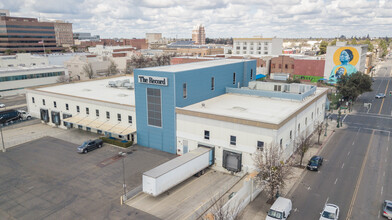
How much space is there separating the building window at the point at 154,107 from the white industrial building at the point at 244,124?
337 centimetres

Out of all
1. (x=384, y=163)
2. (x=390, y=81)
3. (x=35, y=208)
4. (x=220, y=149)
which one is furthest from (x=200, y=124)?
(x=390, y=81)

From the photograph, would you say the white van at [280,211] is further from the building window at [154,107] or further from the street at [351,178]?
the building window at [154,107]

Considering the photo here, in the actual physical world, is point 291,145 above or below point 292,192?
above

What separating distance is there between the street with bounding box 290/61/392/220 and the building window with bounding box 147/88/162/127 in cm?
2058

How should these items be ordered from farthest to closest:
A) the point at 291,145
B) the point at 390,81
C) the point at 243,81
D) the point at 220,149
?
the point at 390,81
the point at 243,81
the point at 291,145
the point at 220,149

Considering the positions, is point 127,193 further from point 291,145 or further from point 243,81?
point 243,81

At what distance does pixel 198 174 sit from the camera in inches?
1347

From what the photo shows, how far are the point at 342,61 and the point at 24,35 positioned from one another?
17714cm

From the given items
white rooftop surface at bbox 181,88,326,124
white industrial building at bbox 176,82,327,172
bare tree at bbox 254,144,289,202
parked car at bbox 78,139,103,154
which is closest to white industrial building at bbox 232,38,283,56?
white rooftop surface at bbox 181,88,326,124

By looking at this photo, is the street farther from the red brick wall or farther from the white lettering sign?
the red brick wall

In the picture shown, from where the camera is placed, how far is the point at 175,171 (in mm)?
29922

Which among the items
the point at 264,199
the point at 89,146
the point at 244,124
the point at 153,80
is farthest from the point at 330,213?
the point at 89,146

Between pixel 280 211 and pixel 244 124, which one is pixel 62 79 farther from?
pixel 280 211

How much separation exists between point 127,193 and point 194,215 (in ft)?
26.6
